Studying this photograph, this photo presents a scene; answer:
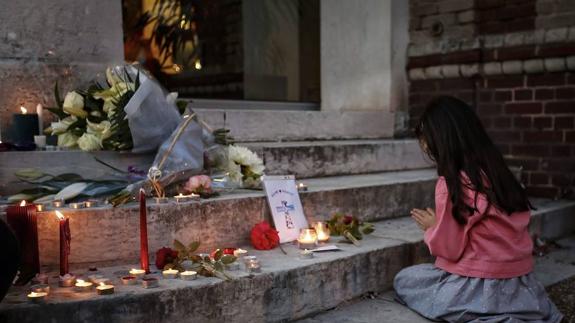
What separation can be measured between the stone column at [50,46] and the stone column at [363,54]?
277 centimetres

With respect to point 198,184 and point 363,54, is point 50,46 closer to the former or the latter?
point 198,184

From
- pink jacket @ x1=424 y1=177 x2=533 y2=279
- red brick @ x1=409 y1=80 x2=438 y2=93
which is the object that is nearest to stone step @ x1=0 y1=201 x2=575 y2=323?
pink jacket @ x1=424 y1=177 x2=533 y2=279

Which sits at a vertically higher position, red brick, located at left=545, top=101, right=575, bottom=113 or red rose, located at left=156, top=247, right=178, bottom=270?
red brick, located at left=545, top=101, right=575, bottom=113

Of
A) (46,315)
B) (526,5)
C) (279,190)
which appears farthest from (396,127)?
(46,315)

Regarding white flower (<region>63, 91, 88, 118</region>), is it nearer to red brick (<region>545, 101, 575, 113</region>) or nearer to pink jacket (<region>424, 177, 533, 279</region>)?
pink jacket (<region>424, 177, 533, 279</region>)

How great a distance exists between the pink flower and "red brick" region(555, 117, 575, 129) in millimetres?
3235

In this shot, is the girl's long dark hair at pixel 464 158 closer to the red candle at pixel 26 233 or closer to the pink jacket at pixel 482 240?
the pink jacket at pixel 482 240

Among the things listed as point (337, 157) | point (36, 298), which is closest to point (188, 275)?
point (36, 298)

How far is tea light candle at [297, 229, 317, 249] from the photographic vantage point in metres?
2.90

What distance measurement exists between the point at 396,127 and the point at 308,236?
287 centimetres

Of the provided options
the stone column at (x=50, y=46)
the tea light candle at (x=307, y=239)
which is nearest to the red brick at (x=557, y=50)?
the tea light candle at (x=307, y=239)

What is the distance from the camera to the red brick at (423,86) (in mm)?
5359

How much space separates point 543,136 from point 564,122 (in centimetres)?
21

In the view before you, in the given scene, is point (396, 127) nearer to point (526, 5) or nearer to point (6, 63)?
point (526, 5)
